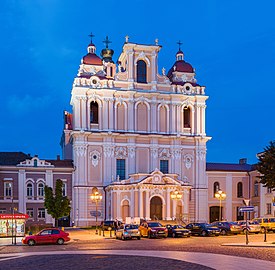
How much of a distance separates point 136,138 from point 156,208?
36.2ft

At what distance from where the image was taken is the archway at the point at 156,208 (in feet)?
212

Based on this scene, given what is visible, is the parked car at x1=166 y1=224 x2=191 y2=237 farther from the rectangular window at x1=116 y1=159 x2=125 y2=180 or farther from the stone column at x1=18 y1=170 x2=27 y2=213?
the stone column at x1=18 y1=170 x2=27 y2=213

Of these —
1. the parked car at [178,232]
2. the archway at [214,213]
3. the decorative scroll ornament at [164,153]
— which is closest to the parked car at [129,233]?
the parked car at [178,232]

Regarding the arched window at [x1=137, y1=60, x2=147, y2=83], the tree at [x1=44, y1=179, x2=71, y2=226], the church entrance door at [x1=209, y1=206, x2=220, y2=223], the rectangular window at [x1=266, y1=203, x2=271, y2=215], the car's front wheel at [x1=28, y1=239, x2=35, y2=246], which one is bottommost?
the church entrance door at [x1=209, y1=206, x2=220, y2=223]

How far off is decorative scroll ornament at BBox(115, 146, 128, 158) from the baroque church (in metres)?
0.14

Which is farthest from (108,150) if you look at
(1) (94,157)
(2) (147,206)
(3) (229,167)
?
(3) (229,167)

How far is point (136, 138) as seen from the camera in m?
70.1

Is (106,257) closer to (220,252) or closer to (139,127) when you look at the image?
(220,252)

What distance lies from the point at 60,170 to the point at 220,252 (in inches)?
1719

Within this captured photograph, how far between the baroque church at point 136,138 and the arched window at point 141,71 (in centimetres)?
15

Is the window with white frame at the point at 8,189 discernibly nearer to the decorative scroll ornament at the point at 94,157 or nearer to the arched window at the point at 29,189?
the arched window at the point at 29,189

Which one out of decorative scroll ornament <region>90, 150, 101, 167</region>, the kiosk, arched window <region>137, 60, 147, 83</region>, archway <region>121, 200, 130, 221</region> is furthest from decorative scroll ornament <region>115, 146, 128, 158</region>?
the kiosk

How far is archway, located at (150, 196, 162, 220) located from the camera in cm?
6456

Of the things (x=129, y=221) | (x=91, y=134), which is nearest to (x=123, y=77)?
(x=91, y=134)
